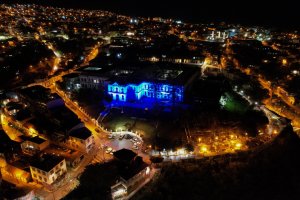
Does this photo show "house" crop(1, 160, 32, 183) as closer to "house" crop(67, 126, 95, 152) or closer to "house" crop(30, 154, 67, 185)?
"house" crop(30, 154, 67, 185)

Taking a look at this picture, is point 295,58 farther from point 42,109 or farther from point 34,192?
point 34,192

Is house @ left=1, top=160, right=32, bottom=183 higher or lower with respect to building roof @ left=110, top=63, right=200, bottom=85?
lower

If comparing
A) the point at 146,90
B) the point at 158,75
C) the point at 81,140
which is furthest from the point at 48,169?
the point at 158,75

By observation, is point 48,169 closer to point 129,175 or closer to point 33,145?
point 33,145

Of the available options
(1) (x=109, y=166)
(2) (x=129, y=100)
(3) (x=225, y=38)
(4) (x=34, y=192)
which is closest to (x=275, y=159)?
(1) (x=109, y=166)

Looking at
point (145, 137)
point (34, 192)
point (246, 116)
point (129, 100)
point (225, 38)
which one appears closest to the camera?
point (34, 192)

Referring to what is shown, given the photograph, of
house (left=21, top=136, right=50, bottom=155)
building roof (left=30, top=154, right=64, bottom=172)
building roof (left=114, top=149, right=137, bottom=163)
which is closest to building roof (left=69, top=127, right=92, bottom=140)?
house (left=21, top=136, right=50, bottom=155)
